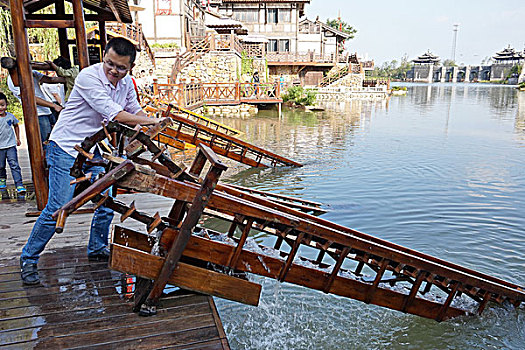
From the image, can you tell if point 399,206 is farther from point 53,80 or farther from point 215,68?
point 215,68

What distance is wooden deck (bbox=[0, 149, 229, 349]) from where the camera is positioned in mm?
2789

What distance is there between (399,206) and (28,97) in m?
7.40

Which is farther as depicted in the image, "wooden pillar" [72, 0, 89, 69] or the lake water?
"wooden pillar" [72, 0, 89, 69]

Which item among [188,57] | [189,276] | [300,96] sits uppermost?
[188,57]

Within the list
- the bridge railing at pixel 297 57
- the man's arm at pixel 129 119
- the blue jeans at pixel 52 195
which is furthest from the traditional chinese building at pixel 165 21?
the man's arm at pixel 129 119

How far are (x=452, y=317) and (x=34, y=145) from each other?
4.82 m

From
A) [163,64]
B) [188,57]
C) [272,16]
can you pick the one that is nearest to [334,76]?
[272,16]

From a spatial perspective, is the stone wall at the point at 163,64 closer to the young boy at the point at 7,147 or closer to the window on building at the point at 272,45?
the window on building at the point at 272,45

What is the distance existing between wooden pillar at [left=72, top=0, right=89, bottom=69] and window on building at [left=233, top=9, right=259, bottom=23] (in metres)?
37.1

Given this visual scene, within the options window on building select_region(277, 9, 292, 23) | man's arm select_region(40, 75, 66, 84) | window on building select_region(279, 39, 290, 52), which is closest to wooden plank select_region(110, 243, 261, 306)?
man's arm select_region(40, 75, 66, 84)

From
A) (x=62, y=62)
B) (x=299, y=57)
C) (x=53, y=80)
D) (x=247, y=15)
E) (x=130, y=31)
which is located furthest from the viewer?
(x=299, y=57)

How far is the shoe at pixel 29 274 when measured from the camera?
3.47 m

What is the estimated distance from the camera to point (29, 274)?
3.47 m

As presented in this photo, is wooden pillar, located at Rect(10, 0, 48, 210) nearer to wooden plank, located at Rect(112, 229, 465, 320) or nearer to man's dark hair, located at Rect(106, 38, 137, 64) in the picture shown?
man's dark hair, located at Rect(106, 38, 137, 64)
